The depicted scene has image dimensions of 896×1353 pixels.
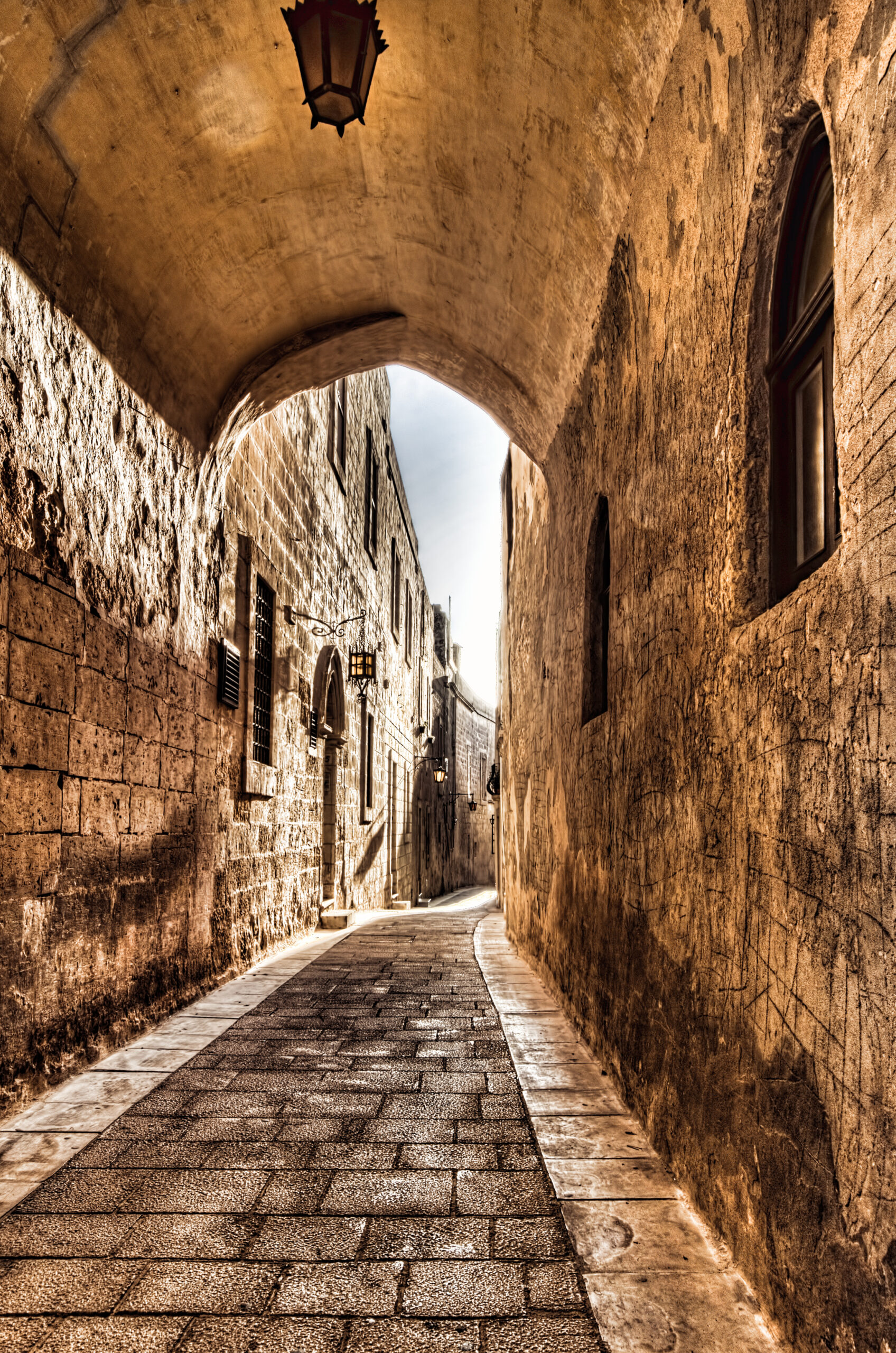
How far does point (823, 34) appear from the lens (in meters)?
1.62

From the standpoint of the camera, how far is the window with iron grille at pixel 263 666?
6.71 m

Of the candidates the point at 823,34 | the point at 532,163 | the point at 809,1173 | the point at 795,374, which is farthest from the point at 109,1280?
the point at 532,163

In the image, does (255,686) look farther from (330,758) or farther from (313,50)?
(313,50)

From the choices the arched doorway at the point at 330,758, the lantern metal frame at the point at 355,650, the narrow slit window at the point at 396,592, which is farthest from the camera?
the narrow slit window at the point at 396,592

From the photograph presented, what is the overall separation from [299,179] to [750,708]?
3784mm

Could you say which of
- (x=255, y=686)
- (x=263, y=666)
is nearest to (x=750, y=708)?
(x=255, y=686)

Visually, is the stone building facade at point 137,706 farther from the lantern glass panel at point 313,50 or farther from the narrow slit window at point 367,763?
the narrow slit window at point 367,763

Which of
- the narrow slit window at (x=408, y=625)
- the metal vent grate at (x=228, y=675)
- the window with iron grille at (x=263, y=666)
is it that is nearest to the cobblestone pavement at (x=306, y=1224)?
the metal vent grate at (x=228, y=675)

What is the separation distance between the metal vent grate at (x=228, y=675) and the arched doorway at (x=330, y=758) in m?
3.08

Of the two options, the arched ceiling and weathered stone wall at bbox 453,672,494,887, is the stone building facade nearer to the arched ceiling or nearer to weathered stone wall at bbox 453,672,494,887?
the arched ceiling

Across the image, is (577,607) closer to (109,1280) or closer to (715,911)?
(715,911)

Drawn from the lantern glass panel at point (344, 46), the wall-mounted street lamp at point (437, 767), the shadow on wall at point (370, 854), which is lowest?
the shadow on wall at point (370, 854)

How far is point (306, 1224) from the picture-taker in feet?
7.18

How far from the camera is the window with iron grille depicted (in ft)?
22.0
